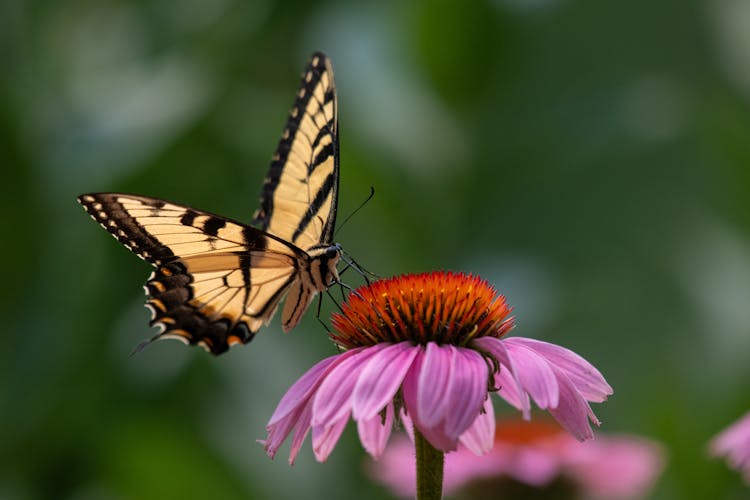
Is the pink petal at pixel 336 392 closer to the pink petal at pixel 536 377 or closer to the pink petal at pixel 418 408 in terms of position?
the pink petal at pixel 418 408

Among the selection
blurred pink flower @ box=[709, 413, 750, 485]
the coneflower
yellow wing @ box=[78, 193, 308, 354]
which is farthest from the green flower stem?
yellow wing @ box=[78, 193, 308, 354]

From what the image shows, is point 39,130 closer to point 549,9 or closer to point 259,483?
point 259,483

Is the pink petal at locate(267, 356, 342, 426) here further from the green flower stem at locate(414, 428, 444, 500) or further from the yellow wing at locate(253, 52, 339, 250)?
the yellow wing at locate(253, 52, 339, 250)

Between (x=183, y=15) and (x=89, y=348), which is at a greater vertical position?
(x=183, y=15)

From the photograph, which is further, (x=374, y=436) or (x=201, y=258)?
(x=201, y=258)

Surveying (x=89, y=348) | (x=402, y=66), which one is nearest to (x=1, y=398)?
(x=89, y=348)

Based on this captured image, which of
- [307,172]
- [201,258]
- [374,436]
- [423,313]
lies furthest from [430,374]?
[307,172]

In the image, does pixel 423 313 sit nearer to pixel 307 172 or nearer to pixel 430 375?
pixel 430 375

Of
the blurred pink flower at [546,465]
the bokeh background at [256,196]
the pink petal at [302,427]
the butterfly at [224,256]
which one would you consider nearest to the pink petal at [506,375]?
the pink petal at [302,427]
